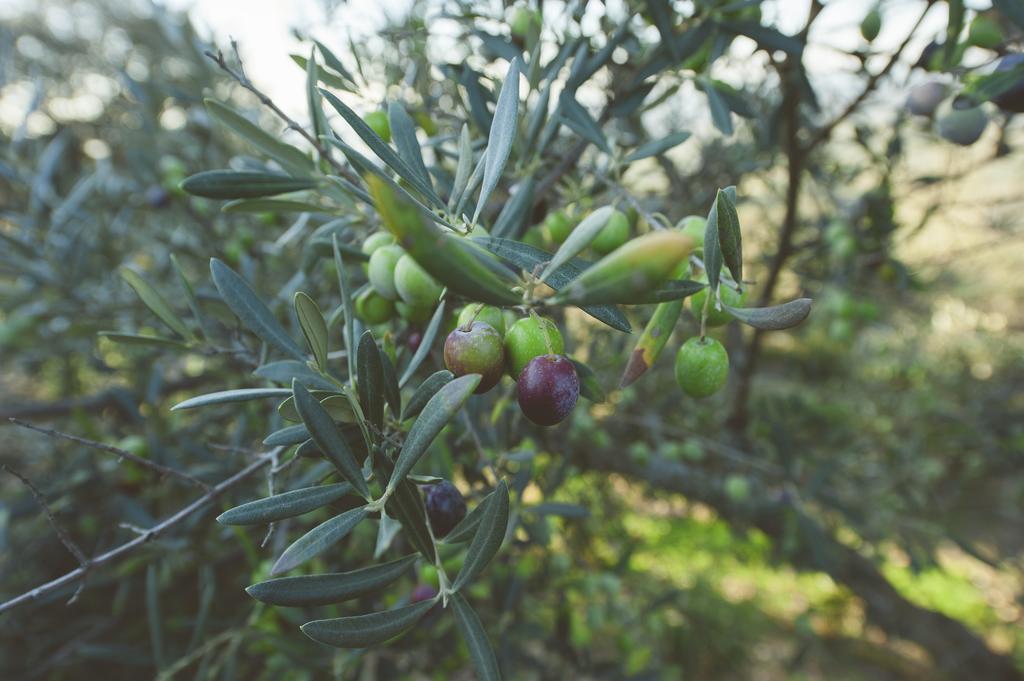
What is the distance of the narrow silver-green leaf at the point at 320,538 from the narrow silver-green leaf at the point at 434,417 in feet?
0.17

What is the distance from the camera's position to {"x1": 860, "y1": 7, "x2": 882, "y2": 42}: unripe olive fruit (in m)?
1.07

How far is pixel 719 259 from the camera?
56 cm

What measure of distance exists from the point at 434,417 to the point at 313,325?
0.72ft

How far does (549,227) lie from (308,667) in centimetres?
110

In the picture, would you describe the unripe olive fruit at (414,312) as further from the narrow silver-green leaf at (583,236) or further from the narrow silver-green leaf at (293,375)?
the narrow silver-green leaf at (583,236)

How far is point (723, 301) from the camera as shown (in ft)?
2.05

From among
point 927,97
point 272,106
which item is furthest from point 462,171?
point 927,97

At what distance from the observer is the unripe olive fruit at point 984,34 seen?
0.91 m

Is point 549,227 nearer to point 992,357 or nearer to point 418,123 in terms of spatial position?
point 418,123

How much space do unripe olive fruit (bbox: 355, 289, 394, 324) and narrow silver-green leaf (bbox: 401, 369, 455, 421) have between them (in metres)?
0.22

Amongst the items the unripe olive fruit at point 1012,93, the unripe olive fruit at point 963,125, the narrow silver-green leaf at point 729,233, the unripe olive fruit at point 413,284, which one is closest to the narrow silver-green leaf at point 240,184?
the unripe olive fruit at point 413,284

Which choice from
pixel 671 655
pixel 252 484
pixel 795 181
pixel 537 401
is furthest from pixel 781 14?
pixel 671 655

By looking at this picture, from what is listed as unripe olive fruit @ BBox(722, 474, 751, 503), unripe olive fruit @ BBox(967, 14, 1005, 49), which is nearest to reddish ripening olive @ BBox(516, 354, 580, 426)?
unripe olive fruit @ BBox(967, 14, 1005, 49)

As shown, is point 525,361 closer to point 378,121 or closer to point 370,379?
point 370,379
